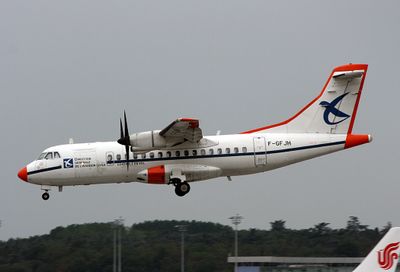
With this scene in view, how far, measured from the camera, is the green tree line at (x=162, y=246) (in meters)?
63.3

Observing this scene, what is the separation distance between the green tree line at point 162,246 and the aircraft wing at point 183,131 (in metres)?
21.2

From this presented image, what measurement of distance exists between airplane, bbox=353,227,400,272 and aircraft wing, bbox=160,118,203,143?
9.91 m

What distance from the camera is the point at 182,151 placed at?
41906 millimetres

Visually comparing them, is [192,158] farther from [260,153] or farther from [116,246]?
[116,246]

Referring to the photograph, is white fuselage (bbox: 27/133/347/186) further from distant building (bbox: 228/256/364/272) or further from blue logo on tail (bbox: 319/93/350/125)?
distant building (bbox: 228/256/364/272)

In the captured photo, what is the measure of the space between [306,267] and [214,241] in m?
19.3

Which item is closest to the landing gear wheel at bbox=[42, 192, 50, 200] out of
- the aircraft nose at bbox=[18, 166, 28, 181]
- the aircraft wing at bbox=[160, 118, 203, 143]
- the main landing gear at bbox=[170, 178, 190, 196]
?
the aircraft nose at bbox=[18, 166, 28, 181]

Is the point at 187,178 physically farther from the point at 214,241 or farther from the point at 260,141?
the point at 214,241

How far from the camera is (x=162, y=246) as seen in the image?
220ft

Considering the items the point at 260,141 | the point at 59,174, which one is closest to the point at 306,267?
the point at 260,141

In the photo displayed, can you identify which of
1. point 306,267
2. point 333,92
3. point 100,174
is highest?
point 333,92

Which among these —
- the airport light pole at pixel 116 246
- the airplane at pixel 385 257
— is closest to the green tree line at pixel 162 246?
the airport light pole at pixel 116 246

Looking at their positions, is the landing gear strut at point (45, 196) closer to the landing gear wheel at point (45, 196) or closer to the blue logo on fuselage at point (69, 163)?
the landing gear wheel at point (45, 196)

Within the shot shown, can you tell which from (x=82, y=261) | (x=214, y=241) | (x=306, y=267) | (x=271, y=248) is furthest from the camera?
(x=214, y=241)
